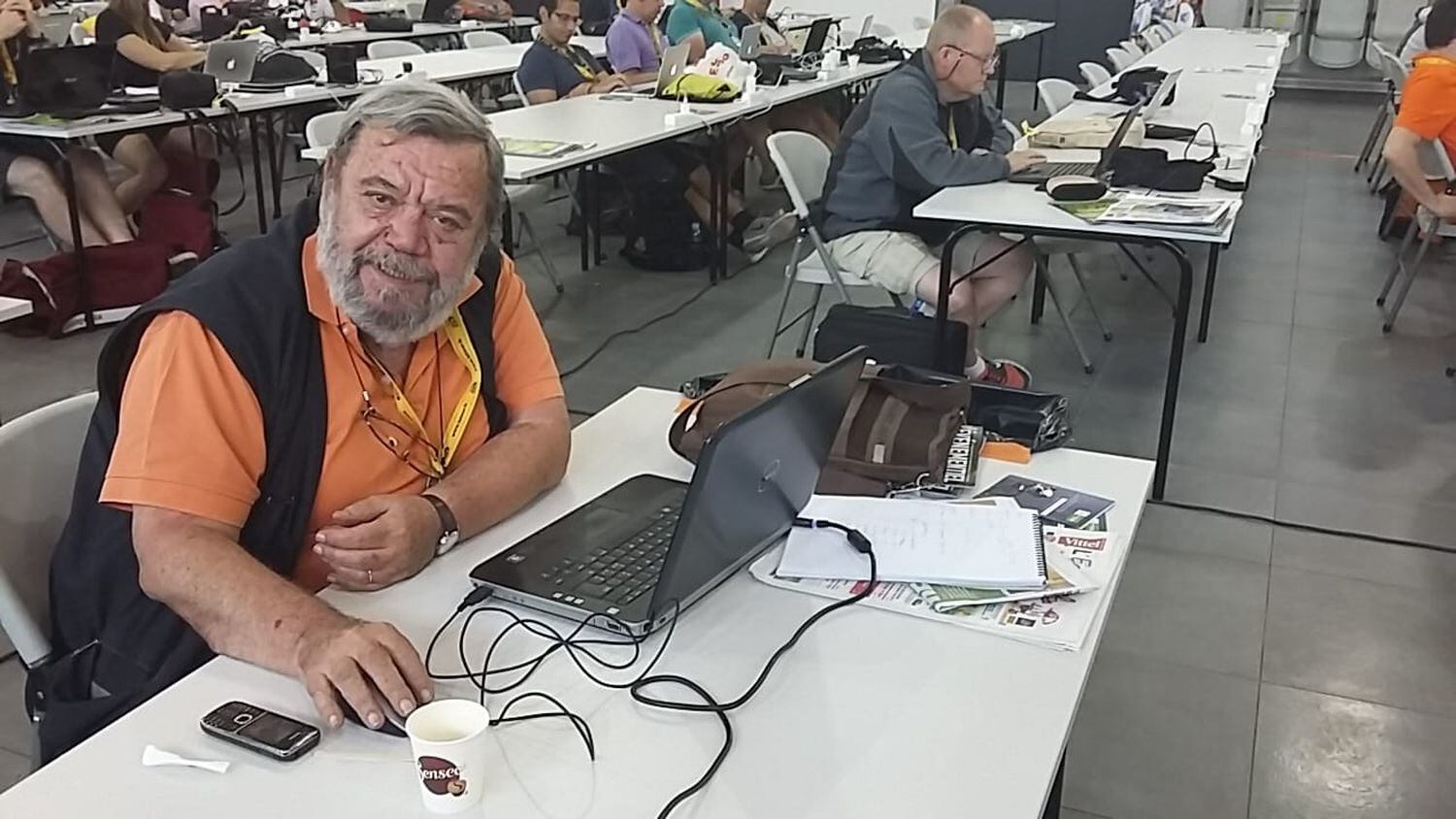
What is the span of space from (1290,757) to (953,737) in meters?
1.45

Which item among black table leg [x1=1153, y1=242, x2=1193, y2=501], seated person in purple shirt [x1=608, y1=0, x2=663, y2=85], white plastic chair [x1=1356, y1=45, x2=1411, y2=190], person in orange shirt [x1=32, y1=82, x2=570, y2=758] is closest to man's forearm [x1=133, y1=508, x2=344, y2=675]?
person in orange shirt [x1=32, y1=82, x2=570, y2=758]

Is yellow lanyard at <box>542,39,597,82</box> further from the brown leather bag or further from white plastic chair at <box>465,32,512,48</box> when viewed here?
the brown leather bag

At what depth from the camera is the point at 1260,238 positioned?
6285 mm

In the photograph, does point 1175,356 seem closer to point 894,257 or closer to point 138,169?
point 894,257

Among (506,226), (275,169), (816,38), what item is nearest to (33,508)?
(506,226)

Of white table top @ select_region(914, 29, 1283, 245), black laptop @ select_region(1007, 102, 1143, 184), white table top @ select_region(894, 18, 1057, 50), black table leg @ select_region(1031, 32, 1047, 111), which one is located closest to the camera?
white table top @ select_region(914, 29, 1283, 245)

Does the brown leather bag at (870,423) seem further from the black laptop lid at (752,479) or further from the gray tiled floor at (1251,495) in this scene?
the gray tiled floor at (1251,495)

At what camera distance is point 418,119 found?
4.97 feet

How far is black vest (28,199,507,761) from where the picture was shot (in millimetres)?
1442

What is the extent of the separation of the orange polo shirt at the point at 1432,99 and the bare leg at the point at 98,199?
4855 millimetres

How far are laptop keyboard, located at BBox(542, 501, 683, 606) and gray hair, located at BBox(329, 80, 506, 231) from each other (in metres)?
0.43

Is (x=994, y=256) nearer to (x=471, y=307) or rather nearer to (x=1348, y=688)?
(x=1348, y=688)

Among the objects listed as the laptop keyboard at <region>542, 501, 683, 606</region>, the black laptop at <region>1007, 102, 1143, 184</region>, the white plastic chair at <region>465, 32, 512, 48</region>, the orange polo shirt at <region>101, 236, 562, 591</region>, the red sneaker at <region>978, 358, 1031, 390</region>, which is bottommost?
the red sneaker at <region>978, 358, 1031, 390</region>

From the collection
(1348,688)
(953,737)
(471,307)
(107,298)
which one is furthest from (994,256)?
(107,298)
